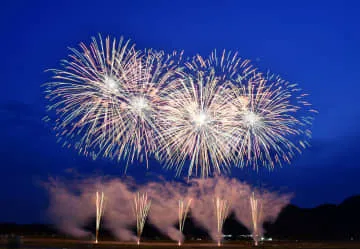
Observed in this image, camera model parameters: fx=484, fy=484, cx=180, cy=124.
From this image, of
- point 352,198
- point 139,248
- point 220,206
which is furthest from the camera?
point 352,198

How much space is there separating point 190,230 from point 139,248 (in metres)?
49.2

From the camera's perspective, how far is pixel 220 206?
2384 inches

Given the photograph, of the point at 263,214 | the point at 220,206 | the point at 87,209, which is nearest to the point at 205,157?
the point at 220,206

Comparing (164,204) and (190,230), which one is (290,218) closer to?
(190,230)

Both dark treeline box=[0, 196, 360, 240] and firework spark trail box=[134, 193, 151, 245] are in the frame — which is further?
dark treeline box=[0, 196, 360, 240]

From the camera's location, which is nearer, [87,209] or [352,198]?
[87,209]

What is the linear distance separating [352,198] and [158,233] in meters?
80.9

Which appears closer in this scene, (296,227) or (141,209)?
(141,209)

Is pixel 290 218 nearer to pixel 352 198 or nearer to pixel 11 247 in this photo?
pixel 352 198

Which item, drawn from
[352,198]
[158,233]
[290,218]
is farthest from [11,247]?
[352,198]

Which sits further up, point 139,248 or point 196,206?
point 196,206

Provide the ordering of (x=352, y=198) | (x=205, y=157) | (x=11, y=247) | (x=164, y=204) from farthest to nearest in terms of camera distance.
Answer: (x=352, y=198) < (x=164, y=204) < (x=205, y=157) < (x=11, y=247)

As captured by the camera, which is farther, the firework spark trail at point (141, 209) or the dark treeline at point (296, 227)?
the dark treeline at point (296, 227)

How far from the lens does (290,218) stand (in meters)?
116
